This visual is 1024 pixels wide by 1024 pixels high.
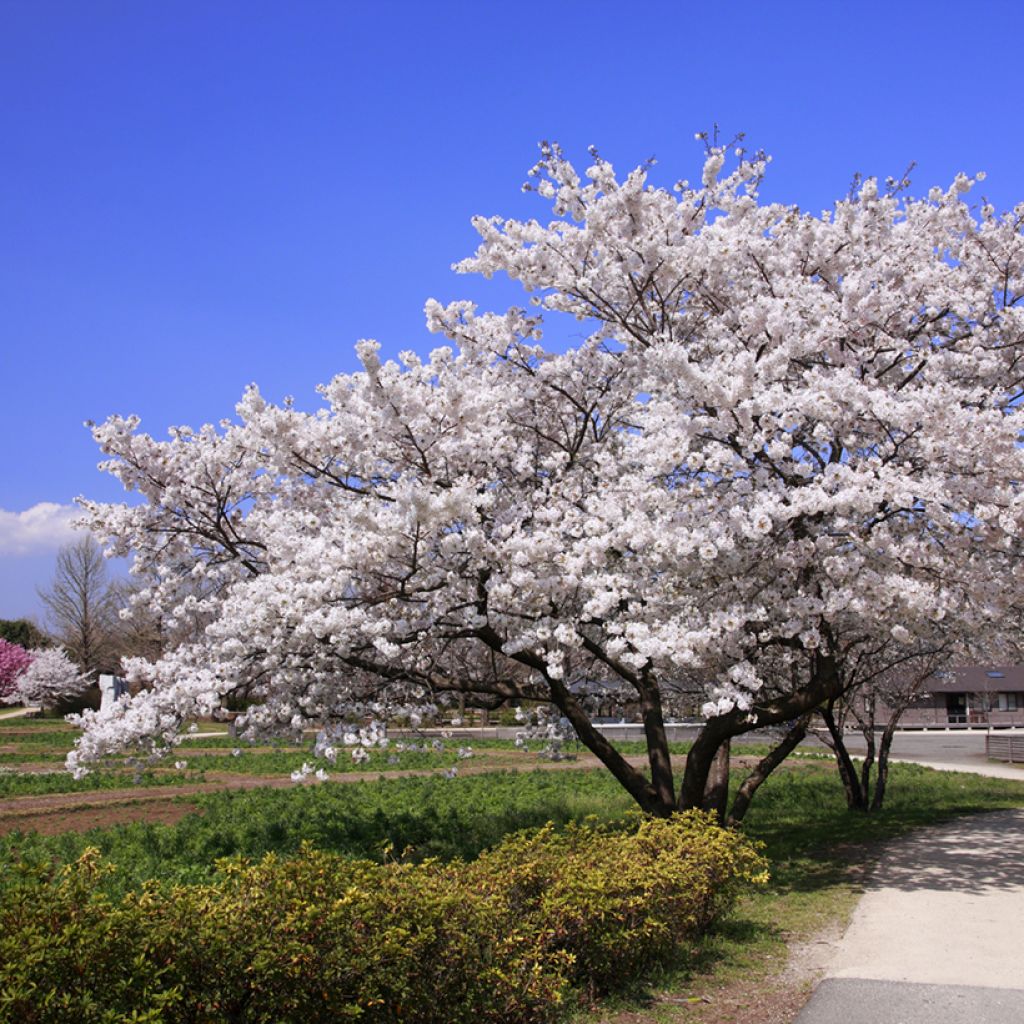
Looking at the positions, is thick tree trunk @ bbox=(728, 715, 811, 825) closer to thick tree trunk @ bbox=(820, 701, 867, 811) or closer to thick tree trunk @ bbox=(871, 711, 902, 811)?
thick tree trunk @ bbox=(820, 701, 867, 811)

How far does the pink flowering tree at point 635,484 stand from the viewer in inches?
331

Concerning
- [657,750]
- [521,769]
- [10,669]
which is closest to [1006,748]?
[521,769]

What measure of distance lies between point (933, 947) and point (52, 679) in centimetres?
5233

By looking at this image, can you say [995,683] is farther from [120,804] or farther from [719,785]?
[120,804]

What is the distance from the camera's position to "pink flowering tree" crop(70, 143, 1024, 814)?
8.41m

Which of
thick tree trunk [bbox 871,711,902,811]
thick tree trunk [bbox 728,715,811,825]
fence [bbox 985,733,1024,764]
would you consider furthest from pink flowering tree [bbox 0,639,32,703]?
thick tree trunk [bbox 728,715,811,825]

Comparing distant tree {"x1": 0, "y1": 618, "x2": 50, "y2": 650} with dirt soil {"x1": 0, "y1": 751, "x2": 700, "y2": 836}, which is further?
distant tree {"x1": 0, "y1": 618, "x2": 50, "y2": 650}

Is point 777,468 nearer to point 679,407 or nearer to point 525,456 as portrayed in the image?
point 679,407

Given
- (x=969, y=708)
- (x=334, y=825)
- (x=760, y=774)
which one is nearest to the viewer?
(x=760, y=774)

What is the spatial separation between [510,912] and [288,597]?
3835 millimetres

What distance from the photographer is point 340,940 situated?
448 cm

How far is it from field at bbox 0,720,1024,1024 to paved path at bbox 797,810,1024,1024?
30 cm

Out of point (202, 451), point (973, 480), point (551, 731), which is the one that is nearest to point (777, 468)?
point (973, 480)

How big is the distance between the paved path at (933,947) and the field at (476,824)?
30 centimetres
